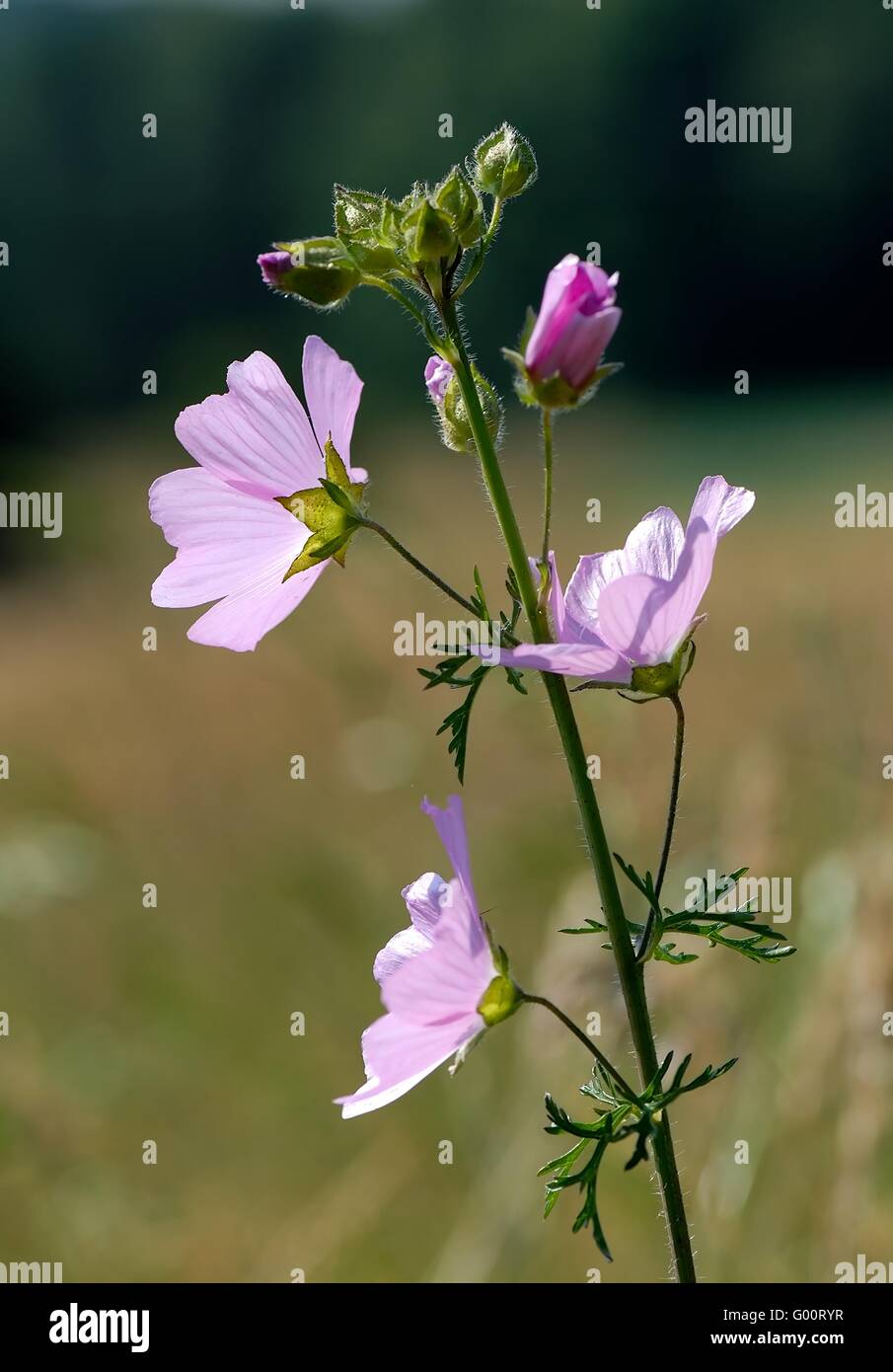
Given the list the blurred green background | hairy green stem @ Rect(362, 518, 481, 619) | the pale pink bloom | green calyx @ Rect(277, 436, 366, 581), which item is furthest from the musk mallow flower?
the blurred green background

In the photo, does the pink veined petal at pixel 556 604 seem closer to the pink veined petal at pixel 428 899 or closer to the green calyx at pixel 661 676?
the green calyx at pixel 661 676

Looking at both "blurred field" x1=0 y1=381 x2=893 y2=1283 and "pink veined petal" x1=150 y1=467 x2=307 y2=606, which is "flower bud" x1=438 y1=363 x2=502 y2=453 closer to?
"pink veined petal" x1=150 y1=467 x2=307 y2=606

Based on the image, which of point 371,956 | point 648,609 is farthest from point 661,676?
point 371,956

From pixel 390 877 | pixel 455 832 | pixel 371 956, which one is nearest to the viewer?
pixel 455 832

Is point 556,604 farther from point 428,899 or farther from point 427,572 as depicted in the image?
point 428,899
